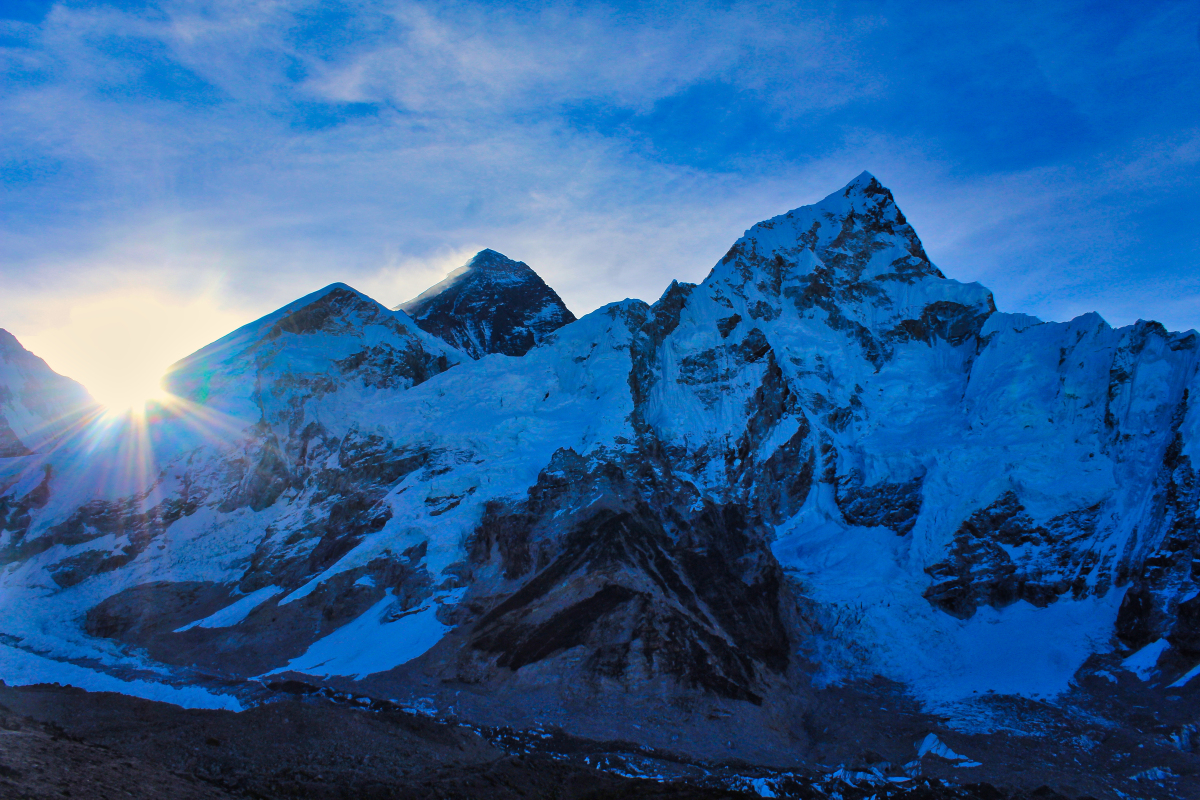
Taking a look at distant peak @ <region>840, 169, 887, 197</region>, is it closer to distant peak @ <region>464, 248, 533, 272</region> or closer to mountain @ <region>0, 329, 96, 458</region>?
distant peak @ <region>464, 248, 533, 272</region>

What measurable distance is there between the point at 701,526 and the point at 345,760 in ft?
138

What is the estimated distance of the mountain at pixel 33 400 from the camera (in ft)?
352

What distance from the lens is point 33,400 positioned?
116812 millimetres

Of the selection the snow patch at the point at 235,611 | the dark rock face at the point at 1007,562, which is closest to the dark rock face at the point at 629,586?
the dark rock face at the point at 1007,562

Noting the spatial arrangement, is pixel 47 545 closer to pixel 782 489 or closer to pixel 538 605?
pixel 538 605

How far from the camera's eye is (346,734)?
160 ft

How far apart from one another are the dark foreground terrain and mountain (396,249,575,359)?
8475 cm

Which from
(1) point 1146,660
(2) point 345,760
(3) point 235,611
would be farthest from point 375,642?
(1) point 1146,660

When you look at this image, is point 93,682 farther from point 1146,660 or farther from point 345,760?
point 1146,660

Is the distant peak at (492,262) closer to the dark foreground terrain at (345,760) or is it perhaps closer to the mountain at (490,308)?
the mountain at (490,308)

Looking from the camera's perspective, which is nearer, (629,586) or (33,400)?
(629,586)

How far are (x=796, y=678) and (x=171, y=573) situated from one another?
61.4 metres

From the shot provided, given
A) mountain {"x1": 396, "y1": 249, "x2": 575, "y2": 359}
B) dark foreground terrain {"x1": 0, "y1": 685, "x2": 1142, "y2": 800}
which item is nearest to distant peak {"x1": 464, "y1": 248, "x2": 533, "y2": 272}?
mountain {"x1": 396, "y1": 249, "x2": 575, "y2": 359}

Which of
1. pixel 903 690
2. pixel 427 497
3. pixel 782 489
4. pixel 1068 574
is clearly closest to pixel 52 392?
pixel 427 497
